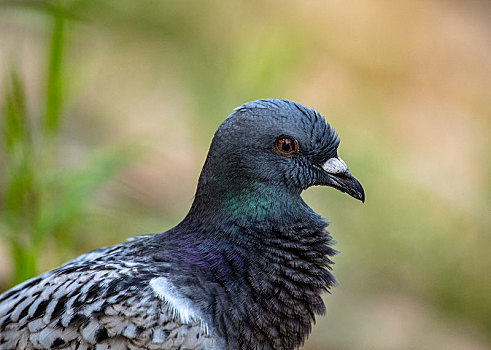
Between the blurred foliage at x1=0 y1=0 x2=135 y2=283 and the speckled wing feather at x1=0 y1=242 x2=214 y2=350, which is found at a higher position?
the blurred foliage at x1=0 y1=0 x2=135 y2=283

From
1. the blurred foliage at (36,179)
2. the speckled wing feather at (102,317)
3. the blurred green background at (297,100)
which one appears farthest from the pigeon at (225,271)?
the blurred green background at (297,100)

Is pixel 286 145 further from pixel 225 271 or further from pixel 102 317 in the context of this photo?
pixel 102 317

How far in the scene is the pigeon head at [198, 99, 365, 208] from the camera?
3061 millimetres

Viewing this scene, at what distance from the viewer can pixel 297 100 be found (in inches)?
324

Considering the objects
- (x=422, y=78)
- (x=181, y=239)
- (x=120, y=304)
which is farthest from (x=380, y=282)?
(x=422, y=78)

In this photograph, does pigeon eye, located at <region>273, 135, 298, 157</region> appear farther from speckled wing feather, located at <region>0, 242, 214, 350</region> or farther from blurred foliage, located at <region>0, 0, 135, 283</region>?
blurred foliage, located at <region>0, 0, 135, 283</region>

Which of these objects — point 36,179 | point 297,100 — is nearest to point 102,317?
point 36,179

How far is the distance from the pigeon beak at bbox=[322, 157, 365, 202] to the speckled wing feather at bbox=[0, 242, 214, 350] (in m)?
1.00

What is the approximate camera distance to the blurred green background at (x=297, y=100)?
3945 millimetres

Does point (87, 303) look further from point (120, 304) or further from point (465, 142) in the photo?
point (465, 142)

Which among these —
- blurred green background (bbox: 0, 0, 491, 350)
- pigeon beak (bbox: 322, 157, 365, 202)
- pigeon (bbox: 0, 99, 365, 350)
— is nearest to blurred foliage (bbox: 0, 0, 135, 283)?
blurred green background (bbox: 0, 0, 491, 350)

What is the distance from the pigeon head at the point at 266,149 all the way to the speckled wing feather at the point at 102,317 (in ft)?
1.98

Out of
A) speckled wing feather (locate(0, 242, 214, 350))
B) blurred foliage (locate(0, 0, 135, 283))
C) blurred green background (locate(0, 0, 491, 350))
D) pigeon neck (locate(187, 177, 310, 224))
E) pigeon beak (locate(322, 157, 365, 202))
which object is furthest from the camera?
blurred green background (locate(0, 0, 491, 350))

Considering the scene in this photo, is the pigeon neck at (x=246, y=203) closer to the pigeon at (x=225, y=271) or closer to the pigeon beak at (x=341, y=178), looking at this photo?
the pigeon at (x=225, y=271)
